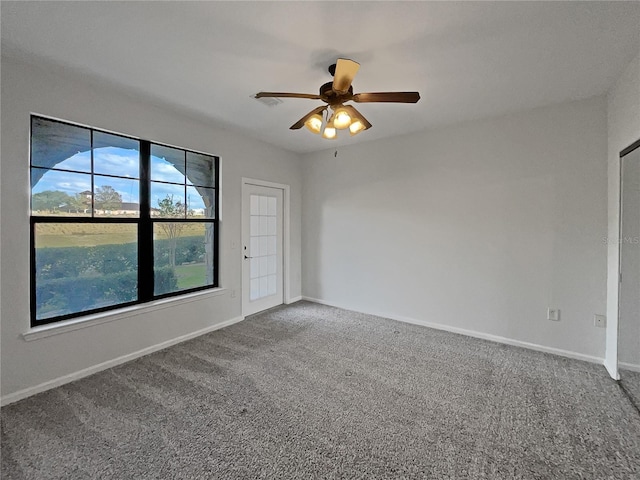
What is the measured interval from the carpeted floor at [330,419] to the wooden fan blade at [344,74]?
2.44m

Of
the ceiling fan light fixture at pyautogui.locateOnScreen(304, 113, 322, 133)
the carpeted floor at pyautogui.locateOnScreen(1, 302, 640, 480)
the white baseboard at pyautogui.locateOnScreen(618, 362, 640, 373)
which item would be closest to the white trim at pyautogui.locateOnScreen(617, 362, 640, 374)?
the white baseboard at pyautogui.locateOnScreen(618, 362, 640, 373)

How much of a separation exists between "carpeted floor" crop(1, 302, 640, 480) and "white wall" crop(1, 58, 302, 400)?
10.2 inches

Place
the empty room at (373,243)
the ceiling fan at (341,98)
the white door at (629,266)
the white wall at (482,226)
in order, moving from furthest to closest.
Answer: the white wall at (482,226), the white door at (629,266), the ceiling fan at (341,98), the empty room at (373,243)

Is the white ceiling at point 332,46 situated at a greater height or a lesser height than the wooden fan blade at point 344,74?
greater

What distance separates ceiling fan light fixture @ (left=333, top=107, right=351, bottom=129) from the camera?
2.29m

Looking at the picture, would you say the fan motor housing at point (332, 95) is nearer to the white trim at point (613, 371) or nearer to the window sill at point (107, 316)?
the window sill at point (107, 316)

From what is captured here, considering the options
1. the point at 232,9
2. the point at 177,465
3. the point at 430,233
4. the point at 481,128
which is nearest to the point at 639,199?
the point at 481,128

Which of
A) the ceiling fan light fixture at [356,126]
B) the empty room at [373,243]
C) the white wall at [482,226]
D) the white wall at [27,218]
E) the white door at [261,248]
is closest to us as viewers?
the empty room at [373,243]

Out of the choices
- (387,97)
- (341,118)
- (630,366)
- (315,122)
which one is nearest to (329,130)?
(315,122)

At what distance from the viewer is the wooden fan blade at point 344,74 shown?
180 centimetres

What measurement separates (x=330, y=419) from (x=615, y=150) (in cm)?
345

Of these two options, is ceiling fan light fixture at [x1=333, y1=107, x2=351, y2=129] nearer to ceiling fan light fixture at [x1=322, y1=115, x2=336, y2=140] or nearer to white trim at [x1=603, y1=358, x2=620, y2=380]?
ceiling fan light fixture at [x1=322, y1=115, x2=336, y2=140]

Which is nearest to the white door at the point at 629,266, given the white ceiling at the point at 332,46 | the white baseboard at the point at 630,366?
the white baseboard at the point at 630,366

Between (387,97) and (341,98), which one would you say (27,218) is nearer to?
(341,98)
